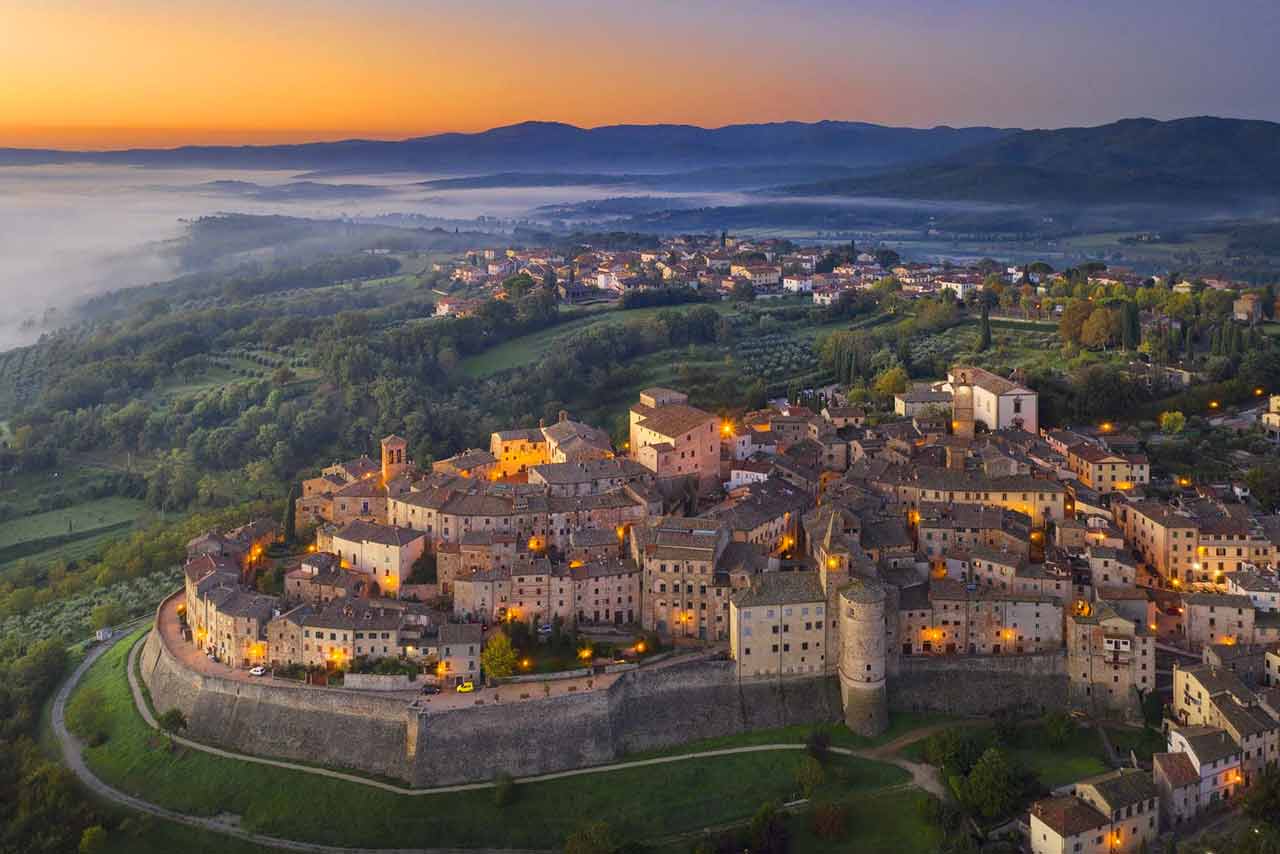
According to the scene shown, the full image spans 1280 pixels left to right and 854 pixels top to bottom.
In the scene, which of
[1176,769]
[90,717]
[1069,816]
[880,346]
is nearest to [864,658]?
[1069,816]

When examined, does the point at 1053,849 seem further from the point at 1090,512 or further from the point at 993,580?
the point at 1090,512

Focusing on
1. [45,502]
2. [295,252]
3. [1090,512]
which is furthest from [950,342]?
[295,252]

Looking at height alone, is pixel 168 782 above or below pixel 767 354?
below

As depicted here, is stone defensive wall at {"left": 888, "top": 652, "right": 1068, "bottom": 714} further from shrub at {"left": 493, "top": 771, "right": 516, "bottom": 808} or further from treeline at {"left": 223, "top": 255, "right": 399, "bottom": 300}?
treeline at {"left": 223, "top": 255, "right": 399, "bottom": 300}

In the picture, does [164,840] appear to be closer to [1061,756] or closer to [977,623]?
[977,623]

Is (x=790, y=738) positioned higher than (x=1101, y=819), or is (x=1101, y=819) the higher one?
(x=1101, y=819)

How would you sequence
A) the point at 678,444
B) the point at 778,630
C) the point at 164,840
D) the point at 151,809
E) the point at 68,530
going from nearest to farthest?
the point at 164,840 → the point at 151,809 → the point at 778,630 → the point at 678,444 → the point at 68,530
